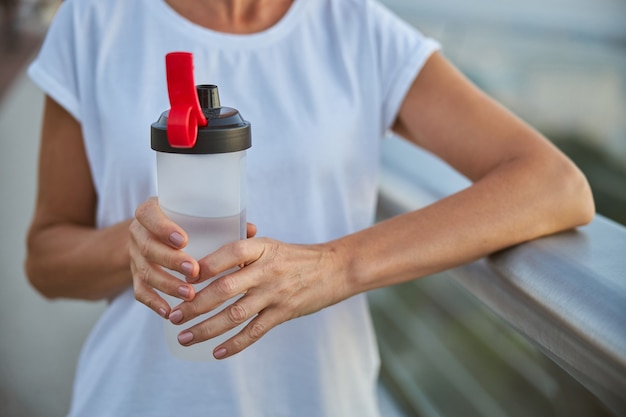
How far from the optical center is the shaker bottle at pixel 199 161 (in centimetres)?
72

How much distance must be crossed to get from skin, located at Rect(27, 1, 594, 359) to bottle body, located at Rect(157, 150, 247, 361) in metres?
0.02

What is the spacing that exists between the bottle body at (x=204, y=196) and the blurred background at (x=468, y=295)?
538 millimetres

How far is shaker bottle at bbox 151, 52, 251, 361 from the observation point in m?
0.72

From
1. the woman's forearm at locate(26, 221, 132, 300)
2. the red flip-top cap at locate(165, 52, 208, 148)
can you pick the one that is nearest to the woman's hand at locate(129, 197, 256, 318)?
the red flip-top cap at locate(165, 52, 208, 148)

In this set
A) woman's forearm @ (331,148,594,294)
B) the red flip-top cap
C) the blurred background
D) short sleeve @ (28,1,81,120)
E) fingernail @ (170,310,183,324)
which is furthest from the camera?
the blurred background

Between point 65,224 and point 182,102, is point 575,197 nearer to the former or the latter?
point 182,102

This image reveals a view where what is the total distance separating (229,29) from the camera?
1237 mm

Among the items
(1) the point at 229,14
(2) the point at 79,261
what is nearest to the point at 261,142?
(1) the point at 229,14

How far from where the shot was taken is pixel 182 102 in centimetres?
72

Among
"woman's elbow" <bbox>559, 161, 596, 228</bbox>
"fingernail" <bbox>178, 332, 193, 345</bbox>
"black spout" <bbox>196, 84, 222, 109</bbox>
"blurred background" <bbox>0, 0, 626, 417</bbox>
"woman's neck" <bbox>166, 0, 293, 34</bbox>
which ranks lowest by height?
"blurred background" <bbox>0, 0, 626, 417</bbox>

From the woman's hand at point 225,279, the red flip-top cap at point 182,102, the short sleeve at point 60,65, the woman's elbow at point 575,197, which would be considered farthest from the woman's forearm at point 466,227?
the short sleeve at point 60,65

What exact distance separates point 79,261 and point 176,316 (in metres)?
0.39

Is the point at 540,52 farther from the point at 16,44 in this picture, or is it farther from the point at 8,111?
the point at 16,44

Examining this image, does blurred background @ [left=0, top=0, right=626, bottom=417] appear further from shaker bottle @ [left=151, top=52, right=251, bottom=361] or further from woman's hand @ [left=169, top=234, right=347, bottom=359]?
shaker bottle @ [left=151, top=52, right=251, bottom=361]
